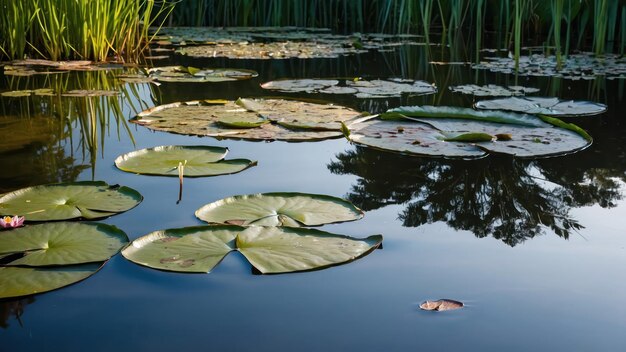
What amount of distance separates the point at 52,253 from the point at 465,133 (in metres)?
1.41

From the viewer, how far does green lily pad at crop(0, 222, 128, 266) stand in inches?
51.0

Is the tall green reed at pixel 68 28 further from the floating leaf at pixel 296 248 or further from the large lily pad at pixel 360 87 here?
the floating leaf at pixel 296 248

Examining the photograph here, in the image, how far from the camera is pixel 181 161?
199 cm

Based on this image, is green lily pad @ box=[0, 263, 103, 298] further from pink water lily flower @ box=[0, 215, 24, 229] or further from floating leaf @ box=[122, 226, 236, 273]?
pink water lily flower @ box=[0, 215, 24, 229]

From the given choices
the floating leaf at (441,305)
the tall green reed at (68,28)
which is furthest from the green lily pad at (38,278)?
the tall green reed at (68,28)

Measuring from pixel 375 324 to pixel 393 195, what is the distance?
2.38 feet

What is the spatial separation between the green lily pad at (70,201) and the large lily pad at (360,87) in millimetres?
1709

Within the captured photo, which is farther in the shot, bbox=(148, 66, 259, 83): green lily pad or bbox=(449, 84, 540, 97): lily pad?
bbox=(148, 66, 259, 83): green lily pad

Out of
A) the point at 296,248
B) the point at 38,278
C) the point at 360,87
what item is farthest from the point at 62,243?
the point at 360,87

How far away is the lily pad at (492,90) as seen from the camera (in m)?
3.24

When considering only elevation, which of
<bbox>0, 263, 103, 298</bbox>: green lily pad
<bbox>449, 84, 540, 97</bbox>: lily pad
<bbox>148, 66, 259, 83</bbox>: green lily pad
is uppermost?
<bbox>148, 66, 259, 83</bbox>: green lily pad

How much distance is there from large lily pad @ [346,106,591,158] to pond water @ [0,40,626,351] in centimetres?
5

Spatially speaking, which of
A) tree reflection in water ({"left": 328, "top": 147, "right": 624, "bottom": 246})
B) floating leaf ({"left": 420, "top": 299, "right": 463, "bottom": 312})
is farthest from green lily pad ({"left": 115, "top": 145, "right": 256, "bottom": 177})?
floating leaf ({"left": 420, "top": 299, "right": 463, "bottom": 312})

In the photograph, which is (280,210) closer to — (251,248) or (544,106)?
(251,248)
